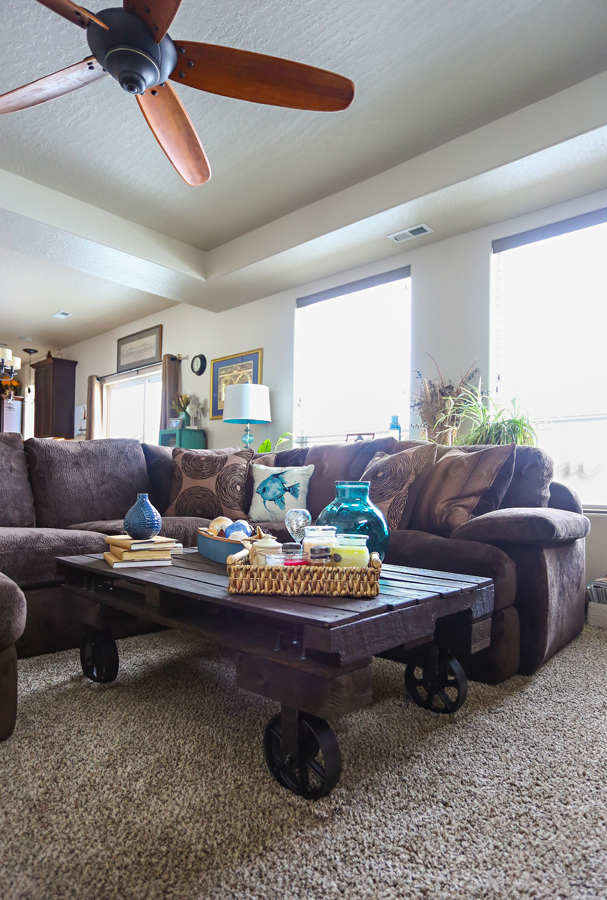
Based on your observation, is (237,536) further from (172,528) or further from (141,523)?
(172,528)

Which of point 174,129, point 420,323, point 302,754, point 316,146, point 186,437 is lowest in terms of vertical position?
point 302,754

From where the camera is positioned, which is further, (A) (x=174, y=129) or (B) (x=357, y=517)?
(A) (x=174, y=129)

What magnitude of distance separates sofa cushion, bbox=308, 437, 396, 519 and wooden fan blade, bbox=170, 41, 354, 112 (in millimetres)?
1571

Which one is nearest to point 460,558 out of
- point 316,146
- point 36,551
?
point 36,551

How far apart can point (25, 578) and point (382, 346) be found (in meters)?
3.21

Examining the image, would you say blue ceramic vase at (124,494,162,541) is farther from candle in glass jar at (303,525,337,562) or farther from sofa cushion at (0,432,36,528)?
sofa cushion at (0,432,36,528)

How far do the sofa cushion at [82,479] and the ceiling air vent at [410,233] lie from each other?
7.96 ft

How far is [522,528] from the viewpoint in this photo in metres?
1.79

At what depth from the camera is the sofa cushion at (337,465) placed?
2.83 m

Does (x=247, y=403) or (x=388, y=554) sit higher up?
(x=247, y=403)

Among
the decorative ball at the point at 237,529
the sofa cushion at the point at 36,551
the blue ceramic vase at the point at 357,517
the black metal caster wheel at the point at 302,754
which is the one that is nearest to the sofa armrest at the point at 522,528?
the blue ceramic vase at the point at 357,517

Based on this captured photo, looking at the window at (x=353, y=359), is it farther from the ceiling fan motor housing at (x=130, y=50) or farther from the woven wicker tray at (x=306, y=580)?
the woven wicker tray at (x=306, y=580)

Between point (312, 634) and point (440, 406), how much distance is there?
299 cm

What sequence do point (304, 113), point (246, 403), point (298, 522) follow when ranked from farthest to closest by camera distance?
point (246, 403) < point (304, 113) < point (298, 522)
